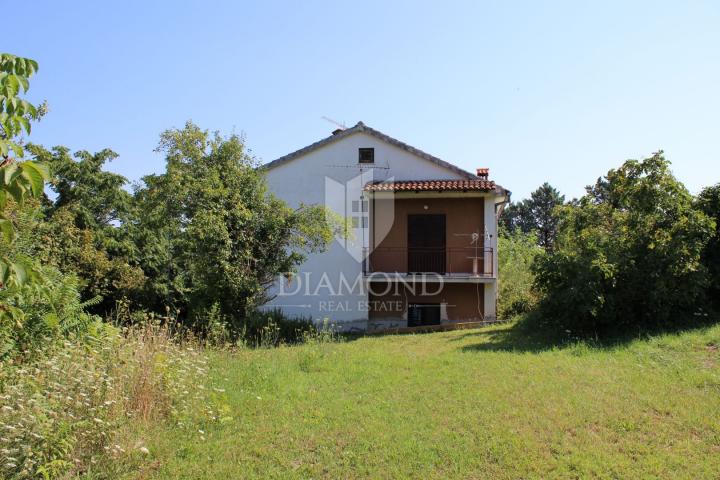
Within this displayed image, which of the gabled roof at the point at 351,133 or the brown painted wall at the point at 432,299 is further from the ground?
the gabled roof at the point at 351,133

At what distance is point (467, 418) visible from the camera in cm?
552

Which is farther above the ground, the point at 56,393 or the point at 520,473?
the point at 56,393

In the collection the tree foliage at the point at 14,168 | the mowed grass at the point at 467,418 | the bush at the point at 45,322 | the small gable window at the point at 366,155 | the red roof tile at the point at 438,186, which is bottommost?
the mowed grass at the point at 467,418

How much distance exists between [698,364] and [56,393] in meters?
8.52

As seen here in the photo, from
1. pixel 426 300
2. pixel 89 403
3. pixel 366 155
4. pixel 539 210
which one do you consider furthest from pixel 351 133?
pixel 539 210

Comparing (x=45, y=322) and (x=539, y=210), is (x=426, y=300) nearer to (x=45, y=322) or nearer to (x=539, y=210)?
(x=45, y=322)

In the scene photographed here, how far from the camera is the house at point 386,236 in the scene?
15.4 metres

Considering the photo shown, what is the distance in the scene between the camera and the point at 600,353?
27.5 feet

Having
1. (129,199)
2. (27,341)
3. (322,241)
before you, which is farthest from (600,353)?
(129,199)

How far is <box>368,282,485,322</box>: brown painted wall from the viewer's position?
15414mm

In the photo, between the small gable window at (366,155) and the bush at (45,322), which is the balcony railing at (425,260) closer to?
the small gable window at (366,155)

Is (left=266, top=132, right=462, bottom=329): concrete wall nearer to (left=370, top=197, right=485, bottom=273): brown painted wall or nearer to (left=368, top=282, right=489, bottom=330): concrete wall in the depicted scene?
(left=368, top=282, right=489, bottom=330): concrete wall

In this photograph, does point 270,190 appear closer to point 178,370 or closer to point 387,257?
point 387,257

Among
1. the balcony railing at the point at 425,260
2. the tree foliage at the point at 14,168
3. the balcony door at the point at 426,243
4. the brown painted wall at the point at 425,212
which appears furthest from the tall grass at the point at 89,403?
the balcony door at the point at 426,243
